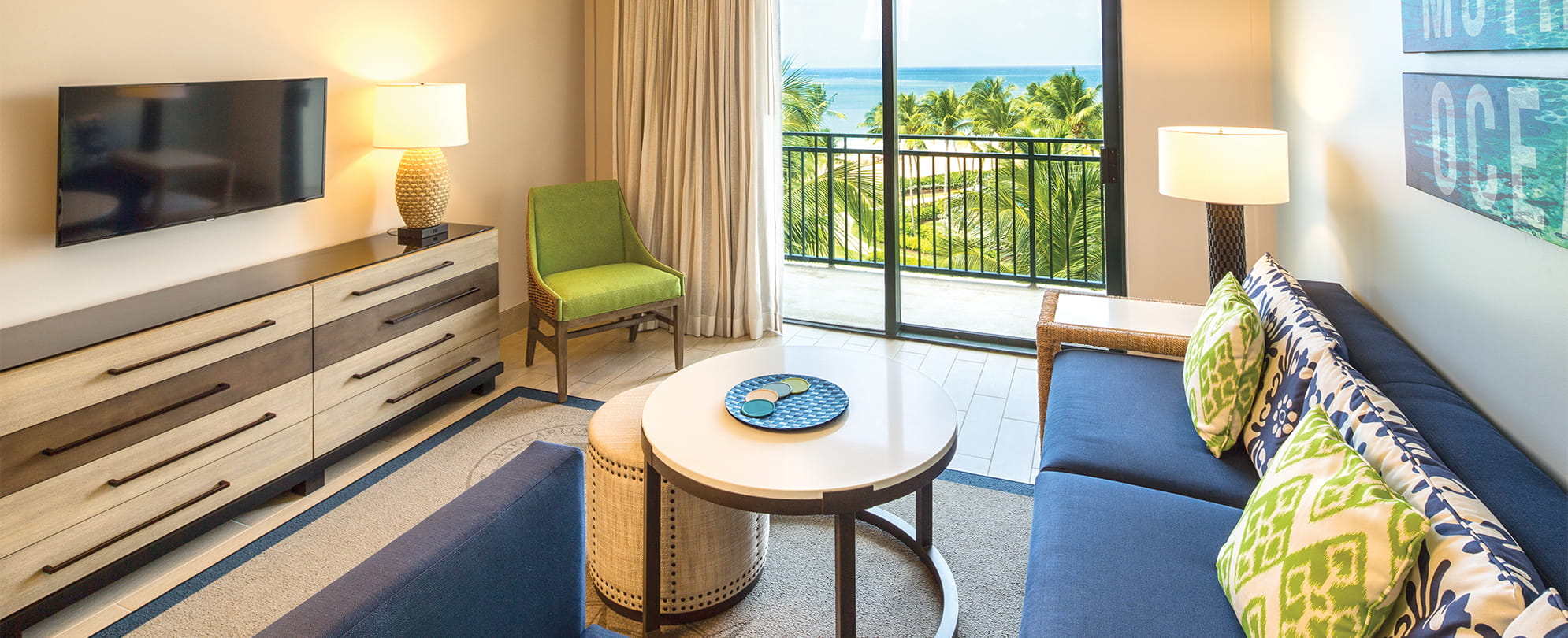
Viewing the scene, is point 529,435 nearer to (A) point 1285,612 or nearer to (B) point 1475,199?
(A) point 1285,612

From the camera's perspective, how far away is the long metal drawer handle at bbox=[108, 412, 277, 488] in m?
2.25

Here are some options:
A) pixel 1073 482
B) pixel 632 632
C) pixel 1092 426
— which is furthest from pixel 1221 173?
pixel 632 632

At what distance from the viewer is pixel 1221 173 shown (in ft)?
8.88

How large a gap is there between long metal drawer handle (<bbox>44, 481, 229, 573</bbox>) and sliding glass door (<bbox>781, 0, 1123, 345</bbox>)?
2.86m

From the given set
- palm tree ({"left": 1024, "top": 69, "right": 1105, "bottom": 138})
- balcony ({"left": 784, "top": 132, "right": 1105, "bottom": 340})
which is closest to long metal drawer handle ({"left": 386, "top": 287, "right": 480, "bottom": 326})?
balcony ({"left": 784, "top": 132, "right": 1105, "bottom": 340})

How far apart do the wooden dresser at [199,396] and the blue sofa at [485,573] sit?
145 centimetres

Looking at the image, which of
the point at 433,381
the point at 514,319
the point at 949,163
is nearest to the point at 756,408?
the point at 433,381

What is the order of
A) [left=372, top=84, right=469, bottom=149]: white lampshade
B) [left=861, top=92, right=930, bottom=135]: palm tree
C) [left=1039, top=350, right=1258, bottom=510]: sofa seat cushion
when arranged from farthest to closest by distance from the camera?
[left=861, top=92, right=930, bottom=135]: palm tree → [left=372, top=84, right=469, bottom=149]: white lampshade → [left=1039, top=350, right=1258, bottom=510]: sofa seat cushion

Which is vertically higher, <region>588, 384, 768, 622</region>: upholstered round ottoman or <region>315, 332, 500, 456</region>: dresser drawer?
<region>315, 332, 500, 456</region>: dresser drawer

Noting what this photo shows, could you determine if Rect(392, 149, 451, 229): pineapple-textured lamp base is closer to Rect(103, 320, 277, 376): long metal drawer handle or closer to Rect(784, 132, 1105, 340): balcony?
Rect(103, 320, 277, 376): long metal drawer handle

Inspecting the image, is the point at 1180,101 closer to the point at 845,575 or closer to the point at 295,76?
the point at 845,575

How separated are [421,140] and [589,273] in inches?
37.2

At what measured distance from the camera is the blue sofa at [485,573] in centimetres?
106

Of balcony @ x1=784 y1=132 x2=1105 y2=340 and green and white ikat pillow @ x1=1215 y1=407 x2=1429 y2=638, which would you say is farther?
balcony @ x1=784 y1=132 x2=1105 y2=340
